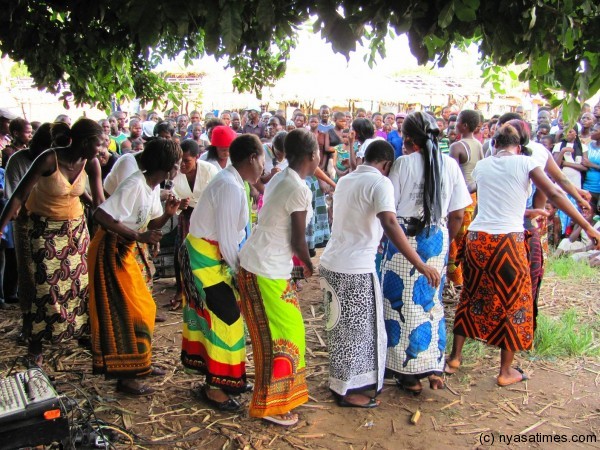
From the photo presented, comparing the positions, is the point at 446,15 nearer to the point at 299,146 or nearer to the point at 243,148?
the point at 299,146

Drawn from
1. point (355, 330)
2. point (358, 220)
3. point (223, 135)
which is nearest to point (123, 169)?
point (223, 135)

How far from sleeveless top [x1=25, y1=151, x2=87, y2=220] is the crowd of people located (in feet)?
0.04

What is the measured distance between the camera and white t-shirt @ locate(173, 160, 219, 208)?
5652 millimetres

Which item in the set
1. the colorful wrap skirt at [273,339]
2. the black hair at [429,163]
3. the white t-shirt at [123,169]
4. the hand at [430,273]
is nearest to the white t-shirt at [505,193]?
the black hair at [429,163]

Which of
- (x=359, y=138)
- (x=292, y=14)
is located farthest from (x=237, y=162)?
(x=359, y=138)

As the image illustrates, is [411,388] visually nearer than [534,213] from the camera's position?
Yes

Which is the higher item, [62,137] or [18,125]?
[18,125]

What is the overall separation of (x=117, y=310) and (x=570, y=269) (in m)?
6.40

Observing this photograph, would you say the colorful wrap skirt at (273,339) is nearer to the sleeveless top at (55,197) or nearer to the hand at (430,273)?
the hand at (430,273)

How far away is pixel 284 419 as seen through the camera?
3.69 m

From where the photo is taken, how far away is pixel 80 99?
5.33 metres

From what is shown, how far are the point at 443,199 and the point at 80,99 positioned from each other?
3.63 m

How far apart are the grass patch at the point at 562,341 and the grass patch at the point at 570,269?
2.12m

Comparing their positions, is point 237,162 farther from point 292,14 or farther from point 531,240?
point 531,240
